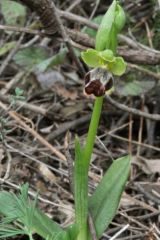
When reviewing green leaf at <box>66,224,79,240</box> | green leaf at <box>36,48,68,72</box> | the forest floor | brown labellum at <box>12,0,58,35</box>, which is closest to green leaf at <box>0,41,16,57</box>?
the forest floor

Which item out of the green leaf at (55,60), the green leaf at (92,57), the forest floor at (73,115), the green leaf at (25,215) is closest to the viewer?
the green leaf at (25,215)

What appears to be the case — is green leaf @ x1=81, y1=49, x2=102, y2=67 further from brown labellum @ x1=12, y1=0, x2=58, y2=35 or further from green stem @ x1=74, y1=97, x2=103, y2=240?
brown labellum @ x1=12, y1=0, x2=58, y2=35

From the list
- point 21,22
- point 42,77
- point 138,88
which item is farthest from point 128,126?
point 21,22

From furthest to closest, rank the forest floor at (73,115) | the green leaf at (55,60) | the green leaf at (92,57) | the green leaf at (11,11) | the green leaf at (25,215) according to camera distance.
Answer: the green leaf at (11,11) < the green leaf at (55,60) < the forest floor at (73,115) < the green leaf at (92,57) < the green leaf at (25,215)

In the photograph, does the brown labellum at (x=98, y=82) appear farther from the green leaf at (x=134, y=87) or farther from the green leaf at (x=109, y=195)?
the green leaf at (x=134, y=87)

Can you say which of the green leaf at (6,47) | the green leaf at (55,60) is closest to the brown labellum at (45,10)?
the green leaf at (55,60)

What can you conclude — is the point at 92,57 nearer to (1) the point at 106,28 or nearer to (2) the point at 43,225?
(1) the point at 106,28

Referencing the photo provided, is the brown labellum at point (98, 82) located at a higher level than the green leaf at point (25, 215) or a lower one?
higher
